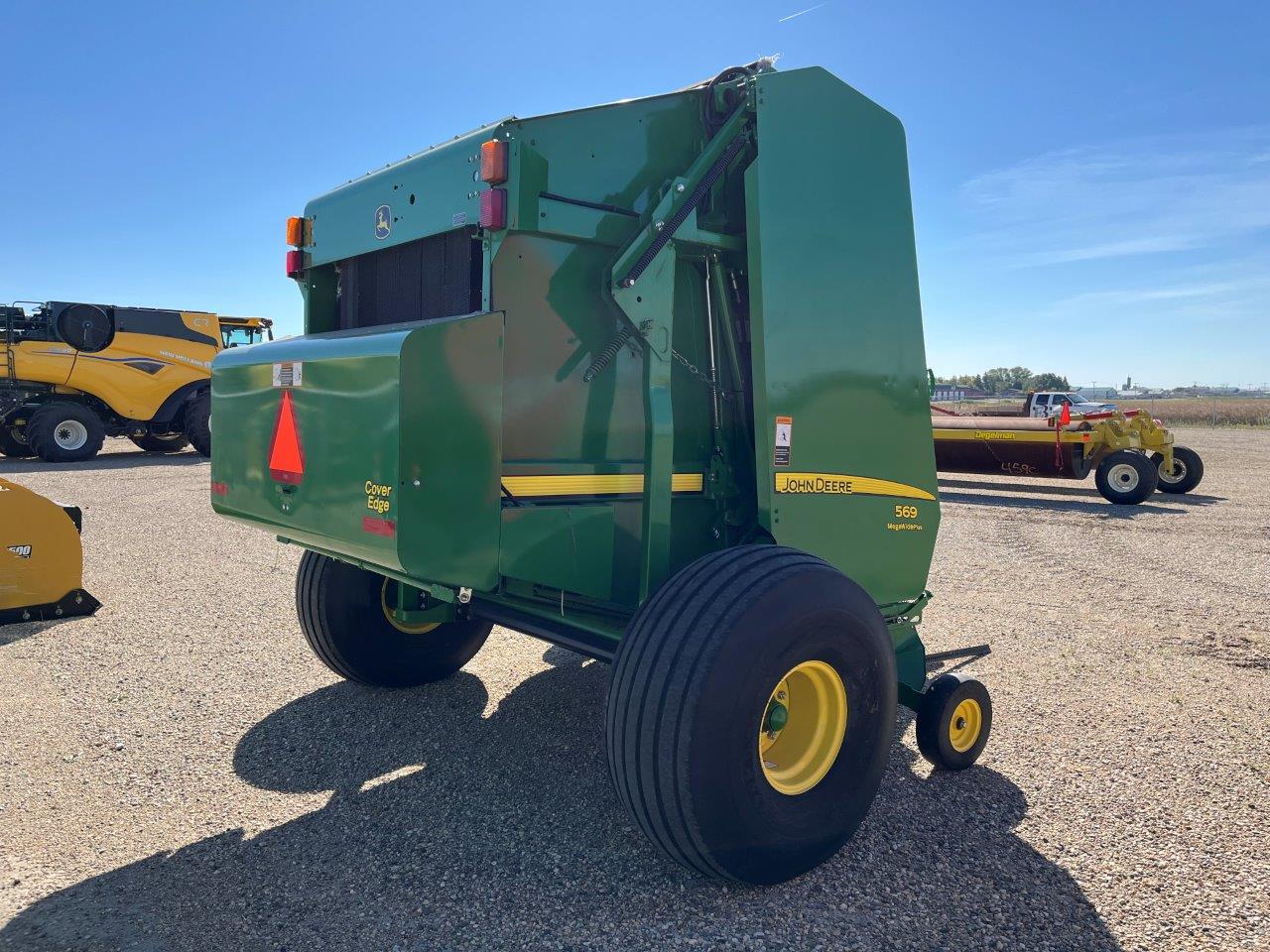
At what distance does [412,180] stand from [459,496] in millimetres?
1343

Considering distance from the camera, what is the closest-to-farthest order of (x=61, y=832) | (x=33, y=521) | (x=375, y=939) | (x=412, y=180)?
(x=375, y=939), (x=61, y=832), (x=412, y=180), (x=33, y=521)

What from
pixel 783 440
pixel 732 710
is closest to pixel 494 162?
pixel 783 440

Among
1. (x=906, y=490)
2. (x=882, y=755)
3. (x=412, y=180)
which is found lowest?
(x=882, y=755)

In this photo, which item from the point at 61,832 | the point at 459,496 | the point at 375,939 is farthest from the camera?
the point at 61,832

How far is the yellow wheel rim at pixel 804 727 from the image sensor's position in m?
2.81

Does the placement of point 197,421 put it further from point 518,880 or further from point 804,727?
point 804,727

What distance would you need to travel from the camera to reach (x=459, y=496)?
9.20 ft

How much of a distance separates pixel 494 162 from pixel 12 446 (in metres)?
17.3

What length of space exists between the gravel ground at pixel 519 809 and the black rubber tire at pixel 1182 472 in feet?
29.7

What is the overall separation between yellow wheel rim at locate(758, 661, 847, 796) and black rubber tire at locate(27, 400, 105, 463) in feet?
54.0

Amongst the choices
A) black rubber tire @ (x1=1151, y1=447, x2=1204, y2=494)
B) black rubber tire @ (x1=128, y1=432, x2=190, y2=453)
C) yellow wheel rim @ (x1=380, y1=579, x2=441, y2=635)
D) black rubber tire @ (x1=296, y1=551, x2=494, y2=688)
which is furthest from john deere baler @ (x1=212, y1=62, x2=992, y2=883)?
black rubber tire @ (x1=128, y1=432, x2=190, y2=453)

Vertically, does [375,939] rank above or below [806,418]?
below

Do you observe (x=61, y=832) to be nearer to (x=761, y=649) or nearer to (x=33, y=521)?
(x=761, y=649)

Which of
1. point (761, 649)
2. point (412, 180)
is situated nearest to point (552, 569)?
point (761, 649)
